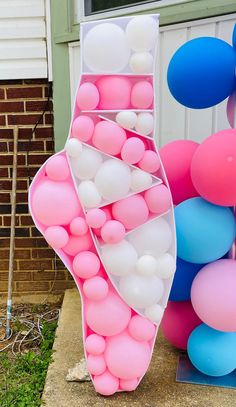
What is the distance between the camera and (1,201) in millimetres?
3258

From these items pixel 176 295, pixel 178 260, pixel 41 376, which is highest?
pixel 178 260

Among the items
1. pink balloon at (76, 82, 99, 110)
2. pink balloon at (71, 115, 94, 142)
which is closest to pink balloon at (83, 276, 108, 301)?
pink balloon at (71, 115, 94, 142)

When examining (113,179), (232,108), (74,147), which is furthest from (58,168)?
(232,108)

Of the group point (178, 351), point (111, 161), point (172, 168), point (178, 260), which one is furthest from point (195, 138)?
point (178, 351)

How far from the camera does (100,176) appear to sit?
5.79ft

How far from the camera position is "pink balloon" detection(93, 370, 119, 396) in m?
1.95

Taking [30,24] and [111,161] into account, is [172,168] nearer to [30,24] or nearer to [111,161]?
[111,161]

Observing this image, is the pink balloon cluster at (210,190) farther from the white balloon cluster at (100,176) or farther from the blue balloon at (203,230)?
the white balloon cluster at (100,176)

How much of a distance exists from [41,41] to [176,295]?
1.94 metres

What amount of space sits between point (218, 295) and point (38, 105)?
6.25 ft

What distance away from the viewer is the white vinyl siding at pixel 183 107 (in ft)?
8.03

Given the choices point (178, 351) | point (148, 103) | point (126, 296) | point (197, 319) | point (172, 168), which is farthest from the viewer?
point (178, 351)

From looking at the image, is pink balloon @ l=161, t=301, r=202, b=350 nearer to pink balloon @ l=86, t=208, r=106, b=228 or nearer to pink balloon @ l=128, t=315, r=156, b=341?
pink balloon @ l=128, t=315, r=156, b=341

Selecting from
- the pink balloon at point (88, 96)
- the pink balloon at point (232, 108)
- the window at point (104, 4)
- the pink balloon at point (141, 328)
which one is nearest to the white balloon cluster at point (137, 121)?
the pink balloon at point (88, 96)
